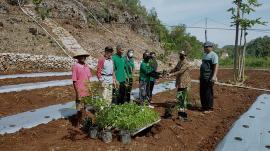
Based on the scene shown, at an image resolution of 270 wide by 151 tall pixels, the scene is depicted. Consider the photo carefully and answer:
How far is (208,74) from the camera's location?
8844mm

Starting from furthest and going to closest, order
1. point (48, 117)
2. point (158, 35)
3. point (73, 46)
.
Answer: point (158, 35), point (73, 46), point (48, 117)

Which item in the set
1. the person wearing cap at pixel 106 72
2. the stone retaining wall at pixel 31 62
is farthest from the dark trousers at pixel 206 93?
the stone retaining wall at pixel 31 62

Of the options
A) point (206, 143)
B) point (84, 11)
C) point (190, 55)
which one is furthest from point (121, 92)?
point (190, 55)

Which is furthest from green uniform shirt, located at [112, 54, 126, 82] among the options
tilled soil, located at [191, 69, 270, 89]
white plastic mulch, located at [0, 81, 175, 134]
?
tilled soil, located at [191, 69, 270, 89]

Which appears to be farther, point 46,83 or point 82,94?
point 46,83

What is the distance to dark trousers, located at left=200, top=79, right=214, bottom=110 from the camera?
895 cm

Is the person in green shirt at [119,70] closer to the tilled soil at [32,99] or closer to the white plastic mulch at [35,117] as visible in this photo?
the white plastic mulch at [35,117]

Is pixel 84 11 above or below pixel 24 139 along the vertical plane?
above

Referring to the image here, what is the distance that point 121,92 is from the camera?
334 inches

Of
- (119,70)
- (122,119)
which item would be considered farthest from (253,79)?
(122,119)

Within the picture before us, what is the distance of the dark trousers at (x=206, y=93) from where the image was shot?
8.95 m

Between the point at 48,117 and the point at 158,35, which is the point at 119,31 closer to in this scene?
the point at 158,35

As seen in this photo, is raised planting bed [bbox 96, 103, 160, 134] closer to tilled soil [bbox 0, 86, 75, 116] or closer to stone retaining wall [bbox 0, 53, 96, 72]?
tilled soil [bbox 0, 86, 75, 116]

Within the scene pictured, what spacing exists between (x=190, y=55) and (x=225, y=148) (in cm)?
3152
